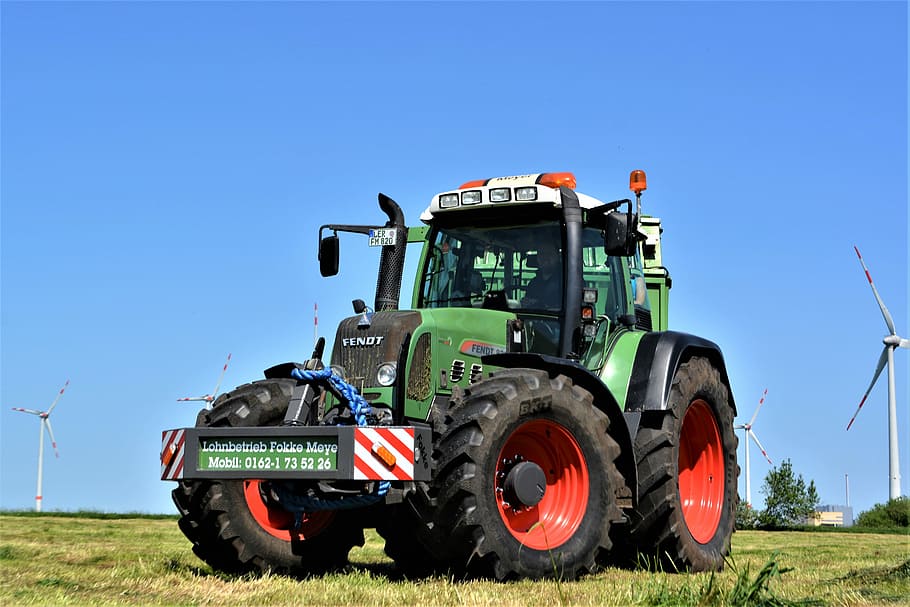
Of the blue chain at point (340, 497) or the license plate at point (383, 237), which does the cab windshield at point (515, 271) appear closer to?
the license plate at point (383, 237)

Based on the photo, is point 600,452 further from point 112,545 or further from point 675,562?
point 112,545

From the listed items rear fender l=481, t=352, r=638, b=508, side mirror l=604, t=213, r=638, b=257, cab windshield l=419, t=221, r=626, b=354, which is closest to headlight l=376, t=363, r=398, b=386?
rear fender l=481, t=352, r=638, b=508

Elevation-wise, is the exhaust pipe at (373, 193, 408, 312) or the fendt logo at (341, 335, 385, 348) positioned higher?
the exhaust pipe at (373, 193, 408, 312)

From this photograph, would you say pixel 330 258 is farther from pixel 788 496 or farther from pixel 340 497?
pixel 788 496

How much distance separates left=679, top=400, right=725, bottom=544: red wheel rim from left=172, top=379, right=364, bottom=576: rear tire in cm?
337

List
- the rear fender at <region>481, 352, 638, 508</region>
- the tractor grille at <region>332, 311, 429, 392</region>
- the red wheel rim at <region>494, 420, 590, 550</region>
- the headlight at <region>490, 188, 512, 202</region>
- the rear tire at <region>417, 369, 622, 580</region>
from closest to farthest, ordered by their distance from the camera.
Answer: the rear tire at <region>417, 369, 622, 580</region>
the red wheel rim at <region>494, 420, 590, 550</region>
the rear fender at <region>481, 352, 638, 508</region>
the tractor grille at <region>332, 311, 429, 392</region>
the headlight at <region>490, 188, 512, 202</region>

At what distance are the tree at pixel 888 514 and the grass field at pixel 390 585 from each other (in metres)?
19.8

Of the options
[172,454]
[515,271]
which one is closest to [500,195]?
[515,271]

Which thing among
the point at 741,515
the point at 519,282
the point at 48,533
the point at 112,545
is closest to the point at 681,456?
the point at 519,282

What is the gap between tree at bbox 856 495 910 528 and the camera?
30406 mm

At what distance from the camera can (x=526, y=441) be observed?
8.70 m

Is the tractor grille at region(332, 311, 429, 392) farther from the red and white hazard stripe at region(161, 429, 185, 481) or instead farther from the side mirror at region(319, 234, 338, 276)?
the red and white hazard stripe at region(161, 429, 185, 481)

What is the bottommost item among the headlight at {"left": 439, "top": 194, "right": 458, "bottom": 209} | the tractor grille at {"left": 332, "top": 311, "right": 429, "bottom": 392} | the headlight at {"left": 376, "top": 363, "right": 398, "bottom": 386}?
the headlight at {"left": 376, "top": 363, "right": 398, "bottom": 386}

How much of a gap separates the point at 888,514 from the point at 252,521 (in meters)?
27.1
